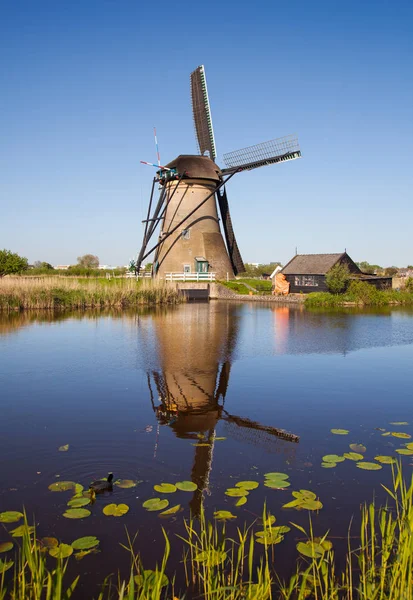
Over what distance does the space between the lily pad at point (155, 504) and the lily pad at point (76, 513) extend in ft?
1.44

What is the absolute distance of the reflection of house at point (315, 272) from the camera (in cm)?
3229

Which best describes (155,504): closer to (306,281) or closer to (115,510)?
(115,510)

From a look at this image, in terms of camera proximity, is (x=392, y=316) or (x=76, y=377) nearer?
(x=76, y=377)

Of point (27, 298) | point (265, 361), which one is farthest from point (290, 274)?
point (265, 361)

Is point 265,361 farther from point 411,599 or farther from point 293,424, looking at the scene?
point 411,599

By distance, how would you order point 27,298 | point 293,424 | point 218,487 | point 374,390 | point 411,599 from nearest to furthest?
1. point 411,599
2. point 218,487
3. point 293,424
4. point 374,390
5. point 27,298

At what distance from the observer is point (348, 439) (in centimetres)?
571

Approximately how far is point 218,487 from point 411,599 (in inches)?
84.0

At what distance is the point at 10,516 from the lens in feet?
12.4

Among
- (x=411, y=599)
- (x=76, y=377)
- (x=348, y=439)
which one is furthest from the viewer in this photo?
(x=76, y=377)

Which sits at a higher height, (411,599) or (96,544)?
(411,599)

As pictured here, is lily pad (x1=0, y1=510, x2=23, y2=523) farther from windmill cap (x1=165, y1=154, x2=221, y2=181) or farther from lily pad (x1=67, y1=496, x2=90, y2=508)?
windmill cap (x1=165, y1=154, x2=221, y2=181)

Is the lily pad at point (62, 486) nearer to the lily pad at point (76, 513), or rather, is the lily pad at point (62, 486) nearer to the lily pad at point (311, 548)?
the lily pad at point (76, 513)

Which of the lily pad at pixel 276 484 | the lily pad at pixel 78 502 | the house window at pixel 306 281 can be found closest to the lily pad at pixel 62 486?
the lily pad at pixel 78 502
